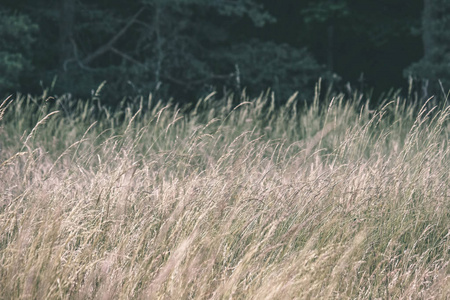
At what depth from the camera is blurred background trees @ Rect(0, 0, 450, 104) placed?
11.2m

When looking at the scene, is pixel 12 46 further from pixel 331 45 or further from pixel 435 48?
pixel 331 45

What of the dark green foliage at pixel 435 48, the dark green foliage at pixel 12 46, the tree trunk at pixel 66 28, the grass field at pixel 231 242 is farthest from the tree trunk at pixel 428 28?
the grass field at pixel 231 242

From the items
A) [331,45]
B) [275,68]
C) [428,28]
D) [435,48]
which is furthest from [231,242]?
[331,45]

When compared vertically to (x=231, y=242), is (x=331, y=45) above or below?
below

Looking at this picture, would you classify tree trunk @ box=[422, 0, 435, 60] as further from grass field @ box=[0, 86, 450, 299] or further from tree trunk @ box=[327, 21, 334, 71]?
grass field @ box=[0, 86, 450, 299]

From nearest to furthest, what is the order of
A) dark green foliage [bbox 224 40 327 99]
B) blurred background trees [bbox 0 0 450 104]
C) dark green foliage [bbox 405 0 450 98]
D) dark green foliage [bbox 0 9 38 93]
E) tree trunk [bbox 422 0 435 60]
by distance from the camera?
dark green foliage [bbox 0 9 38 93], dark green foliage [bbox 405 0 450 98], blurred background trees [bbox 0 0 450 104], tree trunk [bbox 422 0 435 60], dark green foliage [bbox 224 40 327 99]

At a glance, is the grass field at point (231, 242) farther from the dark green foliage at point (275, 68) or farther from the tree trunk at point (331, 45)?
the tree trunk at point (331, 45)

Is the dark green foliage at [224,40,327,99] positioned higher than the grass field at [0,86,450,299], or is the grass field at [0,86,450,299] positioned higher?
the grass field at [0,86,450,299]

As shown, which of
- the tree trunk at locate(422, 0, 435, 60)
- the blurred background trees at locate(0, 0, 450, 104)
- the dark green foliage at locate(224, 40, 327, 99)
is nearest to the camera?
the blurred background trees at locate(0, 0, 450, 104)

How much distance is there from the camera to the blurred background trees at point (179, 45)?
11.2 metres

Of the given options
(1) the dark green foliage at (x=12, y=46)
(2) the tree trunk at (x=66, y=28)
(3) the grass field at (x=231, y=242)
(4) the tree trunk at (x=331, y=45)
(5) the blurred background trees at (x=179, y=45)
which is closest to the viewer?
(3) the grass field at (x=231, y=242)

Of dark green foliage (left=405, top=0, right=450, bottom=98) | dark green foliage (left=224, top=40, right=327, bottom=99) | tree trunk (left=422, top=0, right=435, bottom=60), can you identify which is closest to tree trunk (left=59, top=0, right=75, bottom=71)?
dark green foliage (left=224, top=40, right=327, bottom=99)

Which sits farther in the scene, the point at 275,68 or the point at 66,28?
the point at 66,28

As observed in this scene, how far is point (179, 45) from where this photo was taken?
39.9 ft
